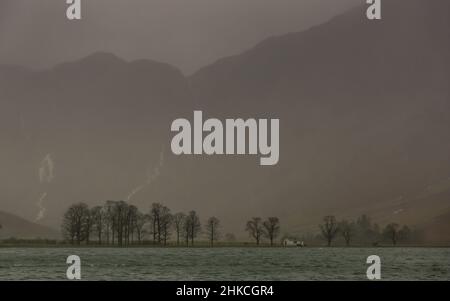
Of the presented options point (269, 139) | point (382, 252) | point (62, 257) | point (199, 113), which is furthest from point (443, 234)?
point (62, 257)

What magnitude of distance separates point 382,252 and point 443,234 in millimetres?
1708

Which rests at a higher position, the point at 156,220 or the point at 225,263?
the point at 156,220

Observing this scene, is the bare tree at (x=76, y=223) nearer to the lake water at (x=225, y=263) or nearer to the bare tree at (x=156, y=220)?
the lake water at (x=225, y=263)

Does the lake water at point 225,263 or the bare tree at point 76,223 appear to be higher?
the bare tree at point 76,223

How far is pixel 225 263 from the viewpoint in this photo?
27.6m

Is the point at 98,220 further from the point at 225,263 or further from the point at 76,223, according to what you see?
the point at 225,263

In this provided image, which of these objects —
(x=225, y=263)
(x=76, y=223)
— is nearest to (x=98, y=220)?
(x=76, y=223)

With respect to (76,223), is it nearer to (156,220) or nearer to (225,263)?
(156,220)

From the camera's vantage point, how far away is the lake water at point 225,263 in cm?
2242

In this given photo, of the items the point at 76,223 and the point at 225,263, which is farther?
the point at 225,263

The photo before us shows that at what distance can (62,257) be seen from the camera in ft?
75.8
